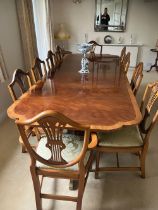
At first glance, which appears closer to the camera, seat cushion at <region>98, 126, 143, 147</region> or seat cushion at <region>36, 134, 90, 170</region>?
seat cushion at <region>36, 134, 90, 170</region>

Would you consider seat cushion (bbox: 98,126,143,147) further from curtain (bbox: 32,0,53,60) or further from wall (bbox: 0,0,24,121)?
curtain (bbox: 32,0,53,60)

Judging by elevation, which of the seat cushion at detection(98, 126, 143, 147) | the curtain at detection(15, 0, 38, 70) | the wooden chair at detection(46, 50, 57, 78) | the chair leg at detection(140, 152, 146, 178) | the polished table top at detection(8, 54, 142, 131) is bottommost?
the chair leg at detection(140, 152, 146, 178)

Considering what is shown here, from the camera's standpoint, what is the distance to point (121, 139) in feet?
5.19

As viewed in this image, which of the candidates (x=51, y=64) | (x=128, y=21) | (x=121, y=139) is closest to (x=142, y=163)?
(x=121, y=139)

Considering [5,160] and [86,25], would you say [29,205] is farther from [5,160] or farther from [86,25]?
[86,25]

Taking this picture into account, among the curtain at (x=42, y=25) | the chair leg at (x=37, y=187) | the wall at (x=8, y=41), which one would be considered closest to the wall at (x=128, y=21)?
the curtain at (x=42, y=25)

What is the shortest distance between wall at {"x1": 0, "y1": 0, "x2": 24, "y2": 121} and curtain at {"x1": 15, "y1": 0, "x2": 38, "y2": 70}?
8cm

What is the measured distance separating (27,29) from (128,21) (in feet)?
9.56

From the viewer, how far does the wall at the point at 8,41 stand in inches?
111

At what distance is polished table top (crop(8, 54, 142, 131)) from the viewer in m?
1.32

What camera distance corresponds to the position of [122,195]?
5.34ft

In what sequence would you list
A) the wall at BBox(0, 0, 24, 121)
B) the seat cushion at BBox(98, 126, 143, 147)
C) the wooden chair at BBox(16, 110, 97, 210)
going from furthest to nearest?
the wall at BBox(0, 0, 24, 121) < the seat cushion at BBox(98, 126, 143, 147) < the wooden chair at BBox(16, 110, 97, 210)

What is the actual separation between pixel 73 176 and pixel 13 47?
2554mm

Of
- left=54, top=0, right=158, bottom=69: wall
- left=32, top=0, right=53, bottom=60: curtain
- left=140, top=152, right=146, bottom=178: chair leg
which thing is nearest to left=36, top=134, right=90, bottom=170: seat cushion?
left=140, top=152, right=146, bottom=178: chair leg
